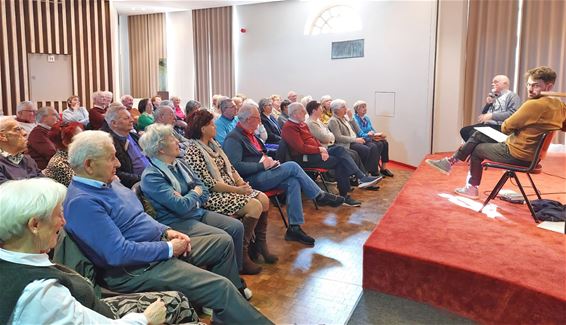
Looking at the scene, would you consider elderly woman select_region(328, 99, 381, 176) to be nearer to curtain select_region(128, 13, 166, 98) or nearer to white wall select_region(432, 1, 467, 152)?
white wall select_region(432, 1, 467, 152)

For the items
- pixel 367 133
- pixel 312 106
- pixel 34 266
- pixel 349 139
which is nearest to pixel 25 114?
pixel 312 106

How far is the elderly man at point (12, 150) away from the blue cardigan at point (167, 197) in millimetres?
1049

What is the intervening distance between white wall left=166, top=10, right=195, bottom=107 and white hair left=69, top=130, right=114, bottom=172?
30.0 ft

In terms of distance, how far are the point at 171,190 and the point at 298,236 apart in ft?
4.76

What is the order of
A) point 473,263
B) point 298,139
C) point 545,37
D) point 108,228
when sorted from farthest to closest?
point 545,37 → point 298,139 → point 473,263 → point 108,228

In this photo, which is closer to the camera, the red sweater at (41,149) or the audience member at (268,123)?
the red sweater at (41,149)

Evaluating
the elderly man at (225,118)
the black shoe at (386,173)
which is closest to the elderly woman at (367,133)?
the black shoe at (386,173)

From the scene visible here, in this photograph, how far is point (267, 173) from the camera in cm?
379

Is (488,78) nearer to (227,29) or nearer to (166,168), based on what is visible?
(227,29)

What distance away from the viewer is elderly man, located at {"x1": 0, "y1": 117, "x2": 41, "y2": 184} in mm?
2926

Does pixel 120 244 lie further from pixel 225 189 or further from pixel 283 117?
pixel 283 117

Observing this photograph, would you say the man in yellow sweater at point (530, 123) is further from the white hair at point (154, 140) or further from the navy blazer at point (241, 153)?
the white hair at point (154, 140)

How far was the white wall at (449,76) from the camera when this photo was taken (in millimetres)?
7105

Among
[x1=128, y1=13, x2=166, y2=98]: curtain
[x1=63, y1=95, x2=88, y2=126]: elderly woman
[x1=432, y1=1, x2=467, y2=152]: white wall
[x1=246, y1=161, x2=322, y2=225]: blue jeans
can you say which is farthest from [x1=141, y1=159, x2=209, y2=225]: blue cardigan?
[x1=128, y1=13, x2=166, y2=98]: curtain
